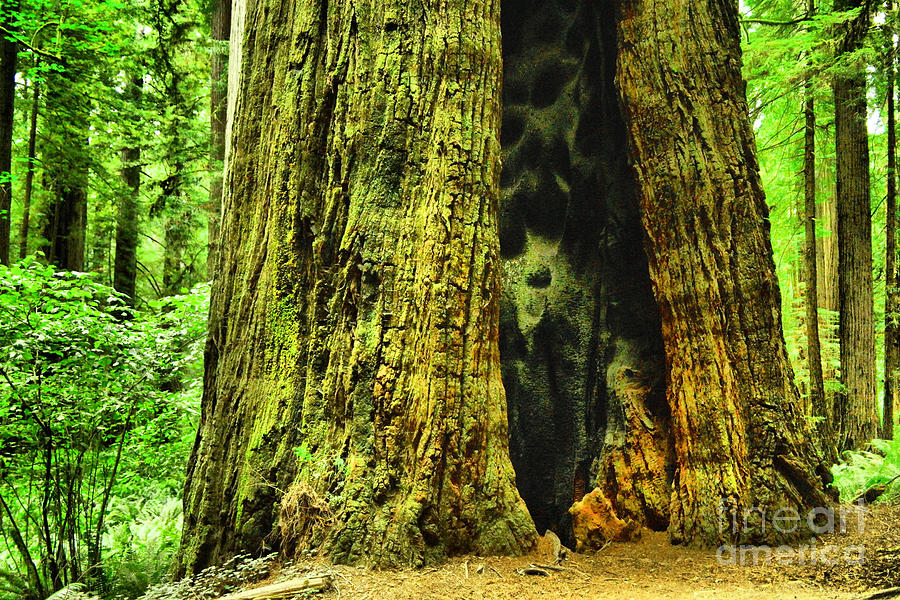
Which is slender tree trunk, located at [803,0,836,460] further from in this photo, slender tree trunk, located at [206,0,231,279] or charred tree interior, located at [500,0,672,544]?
slender tree trunk, located at [206,0,231,279]

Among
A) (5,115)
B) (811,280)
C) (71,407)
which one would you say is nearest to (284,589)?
(71,407)

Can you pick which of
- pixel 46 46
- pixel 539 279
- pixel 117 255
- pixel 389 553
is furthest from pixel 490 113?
pixel 117 255

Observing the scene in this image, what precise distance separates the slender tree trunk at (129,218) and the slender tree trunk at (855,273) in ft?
45.0

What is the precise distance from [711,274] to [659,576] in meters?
2.22

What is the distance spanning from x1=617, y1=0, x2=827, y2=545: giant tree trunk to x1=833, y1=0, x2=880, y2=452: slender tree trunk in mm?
5840

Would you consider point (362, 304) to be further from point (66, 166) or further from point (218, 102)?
point (66, 166)

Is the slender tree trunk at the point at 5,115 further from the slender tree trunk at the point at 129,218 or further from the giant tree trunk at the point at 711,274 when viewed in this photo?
the giant tree trunk at the point at 711,274

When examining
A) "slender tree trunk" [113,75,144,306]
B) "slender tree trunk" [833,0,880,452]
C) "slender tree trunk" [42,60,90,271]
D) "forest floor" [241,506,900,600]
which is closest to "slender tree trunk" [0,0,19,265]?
"slender tree trunk" [42,60,90,271]

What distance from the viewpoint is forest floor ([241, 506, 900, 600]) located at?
3270mm

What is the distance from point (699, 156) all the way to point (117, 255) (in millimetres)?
14116

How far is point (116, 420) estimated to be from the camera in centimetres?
641

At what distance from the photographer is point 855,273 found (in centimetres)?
920

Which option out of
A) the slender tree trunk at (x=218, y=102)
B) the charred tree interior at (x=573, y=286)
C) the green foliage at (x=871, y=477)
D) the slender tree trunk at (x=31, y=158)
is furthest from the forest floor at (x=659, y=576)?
the slender tree trunk at (x=31, y=158)

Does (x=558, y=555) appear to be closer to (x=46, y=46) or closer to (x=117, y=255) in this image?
(x=46, y=46)
